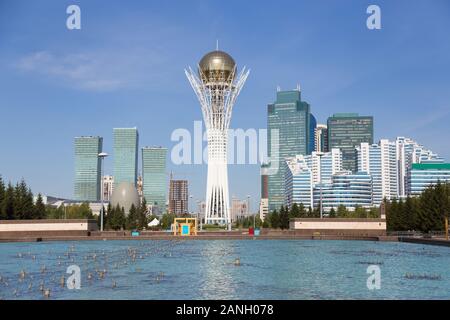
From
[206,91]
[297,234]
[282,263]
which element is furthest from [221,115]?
[282,263]

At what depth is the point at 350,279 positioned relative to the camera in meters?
29.4

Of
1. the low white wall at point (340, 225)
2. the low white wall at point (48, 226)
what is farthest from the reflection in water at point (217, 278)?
the low white wall at point (48, 226)

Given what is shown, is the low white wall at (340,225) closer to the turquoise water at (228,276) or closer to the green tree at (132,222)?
the green tree at (132,222)

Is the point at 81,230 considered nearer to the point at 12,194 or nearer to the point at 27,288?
the point at 12,194

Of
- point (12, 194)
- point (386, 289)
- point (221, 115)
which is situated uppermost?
point (221, 115)

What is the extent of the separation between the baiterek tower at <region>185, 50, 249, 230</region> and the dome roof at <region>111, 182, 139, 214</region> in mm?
33250

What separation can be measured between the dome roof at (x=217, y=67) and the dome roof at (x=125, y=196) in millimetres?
45312

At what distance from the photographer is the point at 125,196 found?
146 m

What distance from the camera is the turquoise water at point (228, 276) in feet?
80.7

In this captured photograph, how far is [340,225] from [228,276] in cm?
5133

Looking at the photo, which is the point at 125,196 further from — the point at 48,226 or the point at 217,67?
the point at 48,226

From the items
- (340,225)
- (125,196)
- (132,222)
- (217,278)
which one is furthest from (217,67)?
(217,278)
